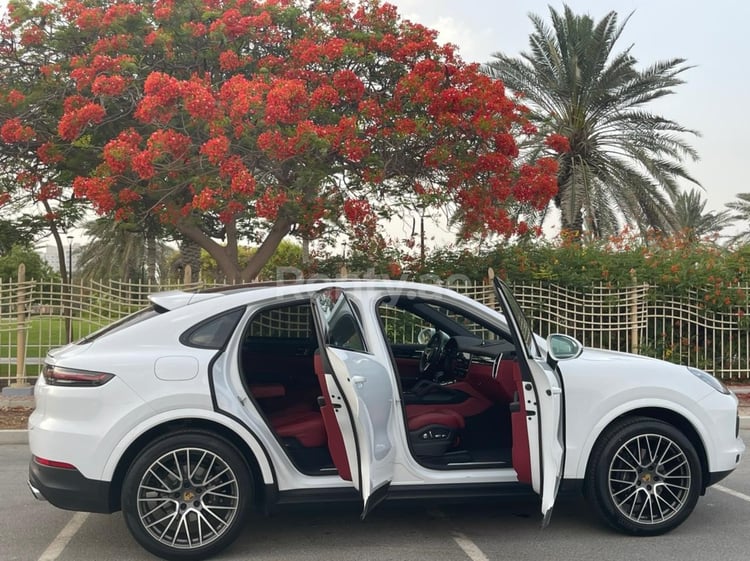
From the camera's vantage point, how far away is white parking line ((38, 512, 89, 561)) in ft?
15.2

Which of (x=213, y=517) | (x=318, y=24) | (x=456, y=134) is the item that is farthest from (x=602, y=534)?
(x=318, y=24)

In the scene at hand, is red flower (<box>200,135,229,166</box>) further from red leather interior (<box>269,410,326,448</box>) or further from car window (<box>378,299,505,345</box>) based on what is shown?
red leather interior (<box>269,410,326,448</box>)

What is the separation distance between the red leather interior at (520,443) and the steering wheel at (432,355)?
125cm

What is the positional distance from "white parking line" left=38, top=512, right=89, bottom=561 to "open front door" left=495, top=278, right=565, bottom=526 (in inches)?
112

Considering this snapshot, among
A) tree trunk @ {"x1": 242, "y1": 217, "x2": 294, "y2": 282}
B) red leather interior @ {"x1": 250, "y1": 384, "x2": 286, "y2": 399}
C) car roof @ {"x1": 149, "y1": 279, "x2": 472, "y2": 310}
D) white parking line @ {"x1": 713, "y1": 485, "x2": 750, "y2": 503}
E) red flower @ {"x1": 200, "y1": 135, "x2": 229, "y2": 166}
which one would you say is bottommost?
white parking line @ {"x1": 713, "y1": 485, "x2": 750, "y2": 503}

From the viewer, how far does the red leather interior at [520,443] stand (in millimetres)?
4574

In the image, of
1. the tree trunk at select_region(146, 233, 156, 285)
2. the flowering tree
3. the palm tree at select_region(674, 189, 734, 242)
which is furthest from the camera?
the palm tree at select_region(674, 189, 734, 242)

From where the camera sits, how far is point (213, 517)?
14.6 ft

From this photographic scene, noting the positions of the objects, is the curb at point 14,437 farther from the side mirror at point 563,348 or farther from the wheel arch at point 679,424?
the wheel arch at point 679,424

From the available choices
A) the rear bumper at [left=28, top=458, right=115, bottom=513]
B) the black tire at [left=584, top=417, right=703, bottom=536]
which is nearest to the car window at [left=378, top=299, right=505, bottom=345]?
the black tire at [left=584, top=417, right=703, bottom=536]

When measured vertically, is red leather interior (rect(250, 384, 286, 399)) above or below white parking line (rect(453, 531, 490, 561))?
above

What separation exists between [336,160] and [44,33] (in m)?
5.08

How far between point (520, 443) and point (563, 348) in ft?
2.16

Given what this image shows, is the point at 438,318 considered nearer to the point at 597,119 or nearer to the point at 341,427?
the point at 341,427
